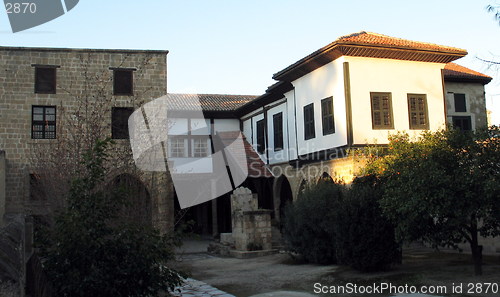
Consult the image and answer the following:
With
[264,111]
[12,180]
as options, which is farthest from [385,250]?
[12,180]

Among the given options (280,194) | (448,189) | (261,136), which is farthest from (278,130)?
(448,189)

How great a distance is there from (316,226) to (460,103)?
11793 mm

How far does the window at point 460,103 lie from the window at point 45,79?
17.1 metres

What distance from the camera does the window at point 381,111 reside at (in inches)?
667

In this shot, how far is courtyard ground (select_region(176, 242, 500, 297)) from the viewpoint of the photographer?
9211mm

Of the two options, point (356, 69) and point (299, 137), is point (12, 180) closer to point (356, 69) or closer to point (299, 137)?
point (299, 137)

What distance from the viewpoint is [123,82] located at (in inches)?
843

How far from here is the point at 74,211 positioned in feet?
19.2

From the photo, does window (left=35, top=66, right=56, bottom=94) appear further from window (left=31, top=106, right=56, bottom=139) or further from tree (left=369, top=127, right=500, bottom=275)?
tree (left=369, top=127, right=500, bottom=275)

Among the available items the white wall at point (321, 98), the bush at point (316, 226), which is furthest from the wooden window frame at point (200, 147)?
the bush at point (316, 226)

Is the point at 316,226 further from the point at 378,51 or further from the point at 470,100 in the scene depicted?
the point at 470,100

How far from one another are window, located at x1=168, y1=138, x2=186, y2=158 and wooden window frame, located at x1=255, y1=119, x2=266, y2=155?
3642 mm

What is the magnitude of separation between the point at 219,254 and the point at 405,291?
10345 millimetres

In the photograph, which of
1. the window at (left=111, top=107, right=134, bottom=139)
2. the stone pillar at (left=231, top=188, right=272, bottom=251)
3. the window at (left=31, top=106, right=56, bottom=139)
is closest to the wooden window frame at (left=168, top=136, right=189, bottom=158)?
the window at (left=111, top=107, right=134, bottom=139)
